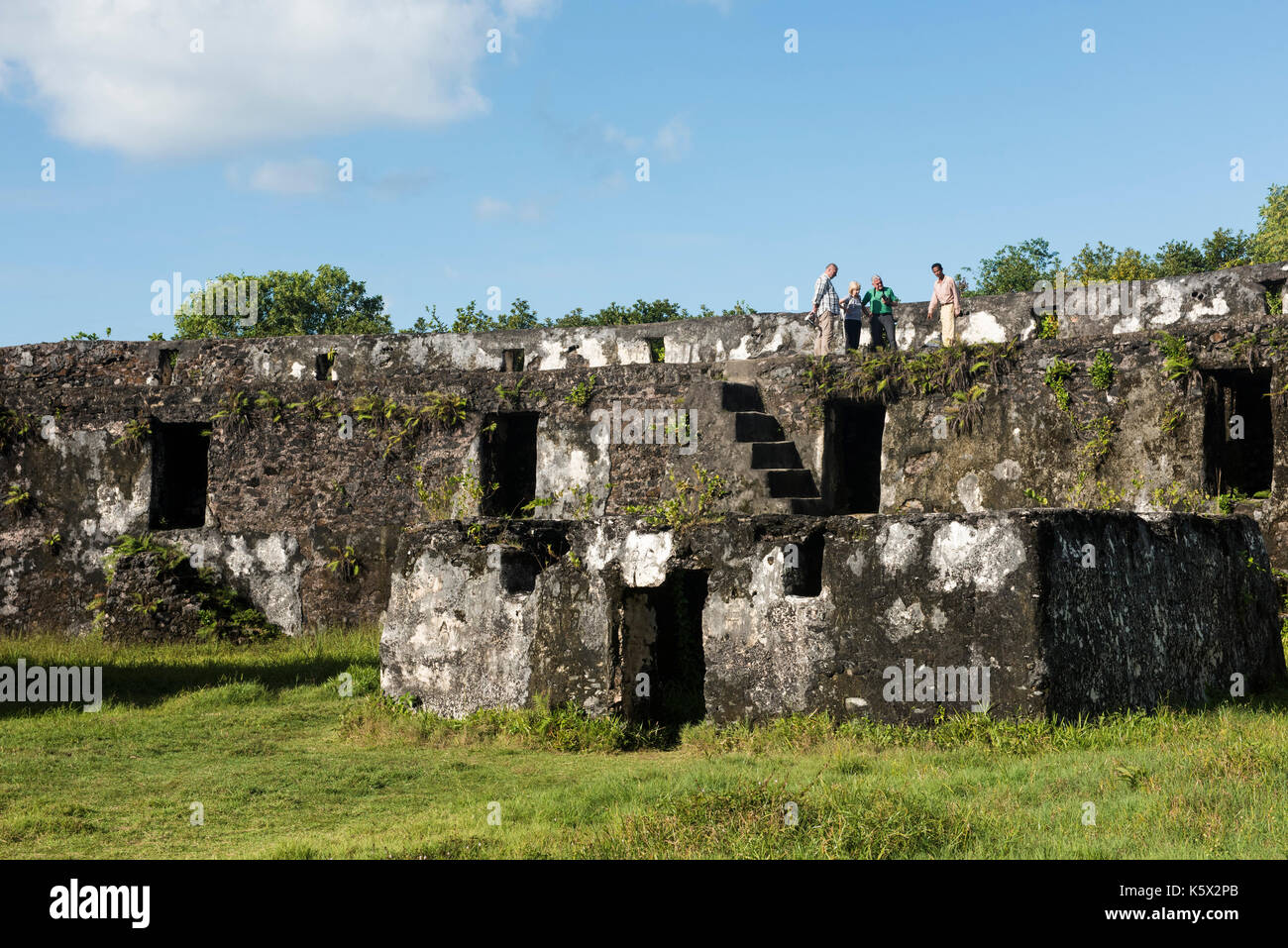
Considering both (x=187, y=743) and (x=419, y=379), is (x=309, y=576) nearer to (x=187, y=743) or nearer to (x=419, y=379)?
(x=419, y=379)

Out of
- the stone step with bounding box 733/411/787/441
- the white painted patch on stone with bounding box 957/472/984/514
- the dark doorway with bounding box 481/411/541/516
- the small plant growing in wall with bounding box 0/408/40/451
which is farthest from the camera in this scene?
the small plant growing in wall with bounding box 0/408/40/451

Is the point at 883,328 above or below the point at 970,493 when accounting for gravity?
above

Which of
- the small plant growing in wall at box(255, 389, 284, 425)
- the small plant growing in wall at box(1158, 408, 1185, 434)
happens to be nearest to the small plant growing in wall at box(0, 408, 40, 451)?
the small plant growing in wall at box(255, 389, 284, 425)

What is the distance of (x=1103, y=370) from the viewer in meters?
13.1

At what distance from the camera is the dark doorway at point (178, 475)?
16.8 meters

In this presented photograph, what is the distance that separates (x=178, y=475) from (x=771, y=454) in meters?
8.18

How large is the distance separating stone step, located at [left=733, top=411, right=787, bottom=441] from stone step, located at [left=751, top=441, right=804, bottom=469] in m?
0.19

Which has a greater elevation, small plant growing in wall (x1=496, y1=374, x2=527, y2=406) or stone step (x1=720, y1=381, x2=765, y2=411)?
small plant growing in wall (x1=496, y1=374, x2=527, y2=406)

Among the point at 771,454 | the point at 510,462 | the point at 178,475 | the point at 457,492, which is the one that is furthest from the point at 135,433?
the point at 771,454

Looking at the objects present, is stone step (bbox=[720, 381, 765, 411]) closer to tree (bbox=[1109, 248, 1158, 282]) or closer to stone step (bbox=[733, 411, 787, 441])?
stone step (bbox=[733, 411, 787, 441])

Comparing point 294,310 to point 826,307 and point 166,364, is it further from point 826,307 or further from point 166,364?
point 826,307

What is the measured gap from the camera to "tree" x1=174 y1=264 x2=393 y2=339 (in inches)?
1470

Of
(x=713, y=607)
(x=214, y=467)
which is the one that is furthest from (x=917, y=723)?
(x=214, y=467)

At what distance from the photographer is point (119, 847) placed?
21.6 feet
